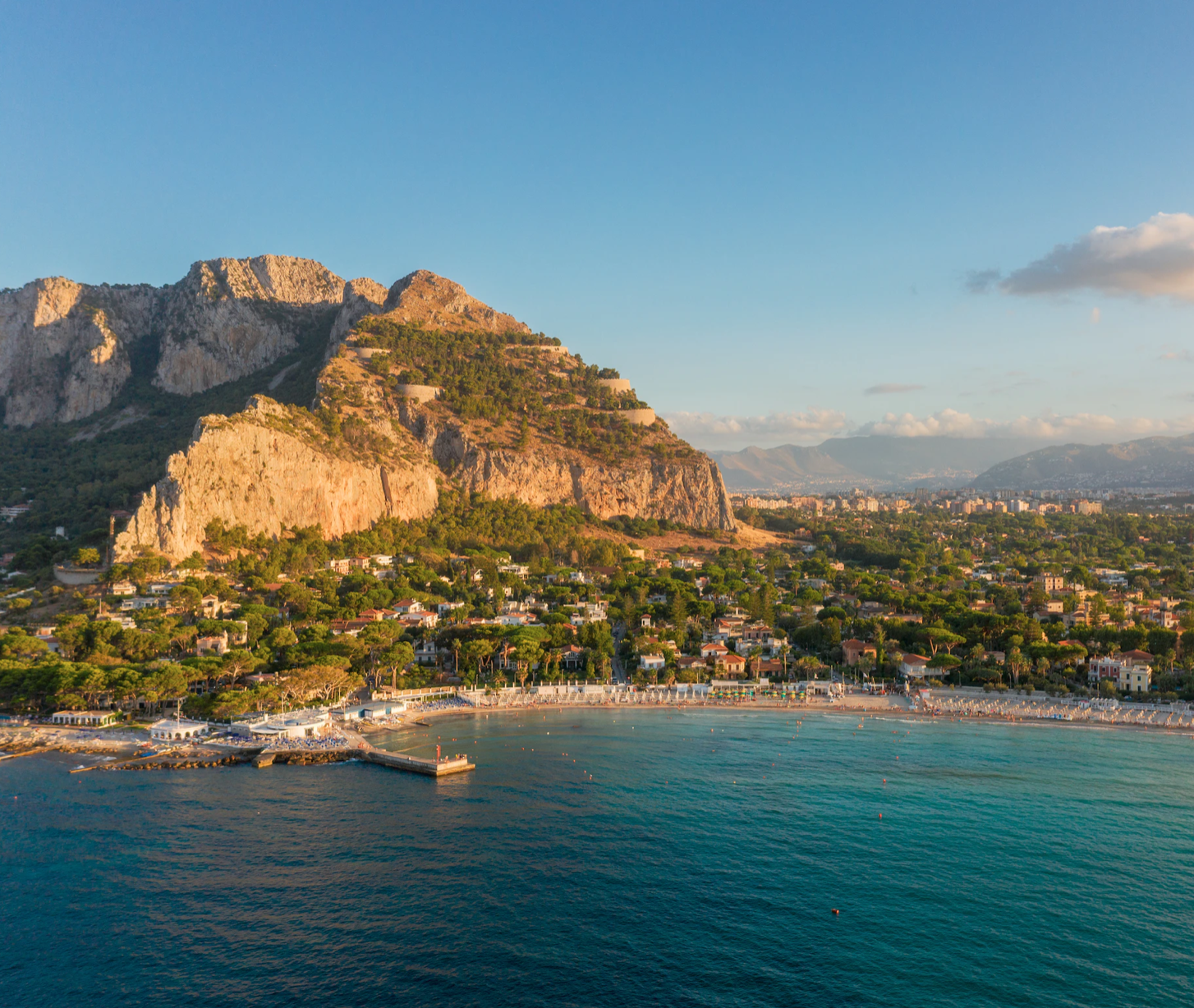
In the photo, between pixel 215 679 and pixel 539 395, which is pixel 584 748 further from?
pixel 539 395

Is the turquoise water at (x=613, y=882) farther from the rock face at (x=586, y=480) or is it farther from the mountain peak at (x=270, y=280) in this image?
the mountain peak at (x=270, y=280)

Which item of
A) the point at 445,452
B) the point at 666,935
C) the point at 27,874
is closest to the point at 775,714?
the point at 666,935

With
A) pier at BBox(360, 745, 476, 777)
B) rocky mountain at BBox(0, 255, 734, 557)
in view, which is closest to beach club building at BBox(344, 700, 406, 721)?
pier at BBox(360, 745, 476, 777)

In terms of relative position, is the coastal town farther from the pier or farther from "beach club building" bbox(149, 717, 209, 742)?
the pier

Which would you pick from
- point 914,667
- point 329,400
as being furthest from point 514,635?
point 329,400

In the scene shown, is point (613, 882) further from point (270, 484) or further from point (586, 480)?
point (586, 480)

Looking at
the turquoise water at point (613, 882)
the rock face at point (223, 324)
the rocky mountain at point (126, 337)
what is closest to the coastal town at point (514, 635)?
the turquoise water at point (613, 882)

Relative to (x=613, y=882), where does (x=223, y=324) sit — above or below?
above
